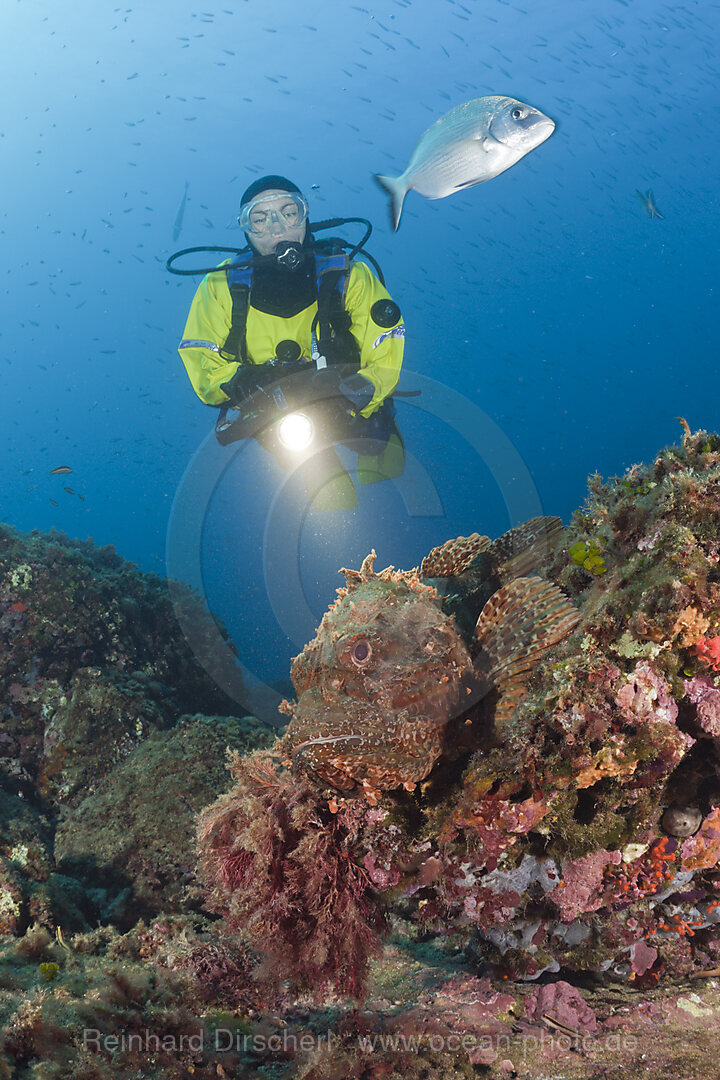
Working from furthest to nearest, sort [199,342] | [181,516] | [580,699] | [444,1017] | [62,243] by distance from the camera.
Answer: [62,243]
[181,516]
[199,342]
[444,1017]
[580,699]

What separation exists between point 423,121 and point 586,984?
65.5 meters

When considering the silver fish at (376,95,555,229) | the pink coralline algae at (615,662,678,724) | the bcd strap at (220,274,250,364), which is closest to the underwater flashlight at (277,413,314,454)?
the bcd strap at (220,274,250,364)

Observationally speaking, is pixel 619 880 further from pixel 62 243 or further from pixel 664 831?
pixel 62 243

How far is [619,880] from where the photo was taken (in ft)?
8.18

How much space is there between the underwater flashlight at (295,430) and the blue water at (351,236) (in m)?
2.64

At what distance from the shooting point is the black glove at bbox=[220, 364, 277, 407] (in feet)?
24.2

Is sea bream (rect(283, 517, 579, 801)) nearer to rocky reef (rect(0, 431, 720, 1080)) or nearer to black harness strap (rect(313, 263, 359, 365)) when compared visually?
rocky reef (rect(0, 431, 720, 1080))

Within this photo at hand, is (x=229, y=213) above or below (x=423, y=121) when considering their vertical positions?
above

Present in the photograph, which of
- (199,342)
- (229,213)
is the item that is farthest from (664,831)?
(229,213)

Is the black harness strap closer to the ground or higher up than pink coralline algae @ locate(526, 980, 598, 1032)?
higher up

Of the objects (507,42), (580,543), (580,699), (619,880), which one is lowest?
(619,880)

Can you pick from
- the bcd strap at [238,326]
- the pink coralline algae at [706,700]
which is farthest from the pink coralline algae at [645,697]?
the bcd strap at [238,326]

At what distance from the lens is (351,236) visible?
64.3 meters

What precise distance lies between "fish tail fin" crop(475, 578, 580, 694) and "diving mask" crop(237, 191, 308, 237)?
711cm
